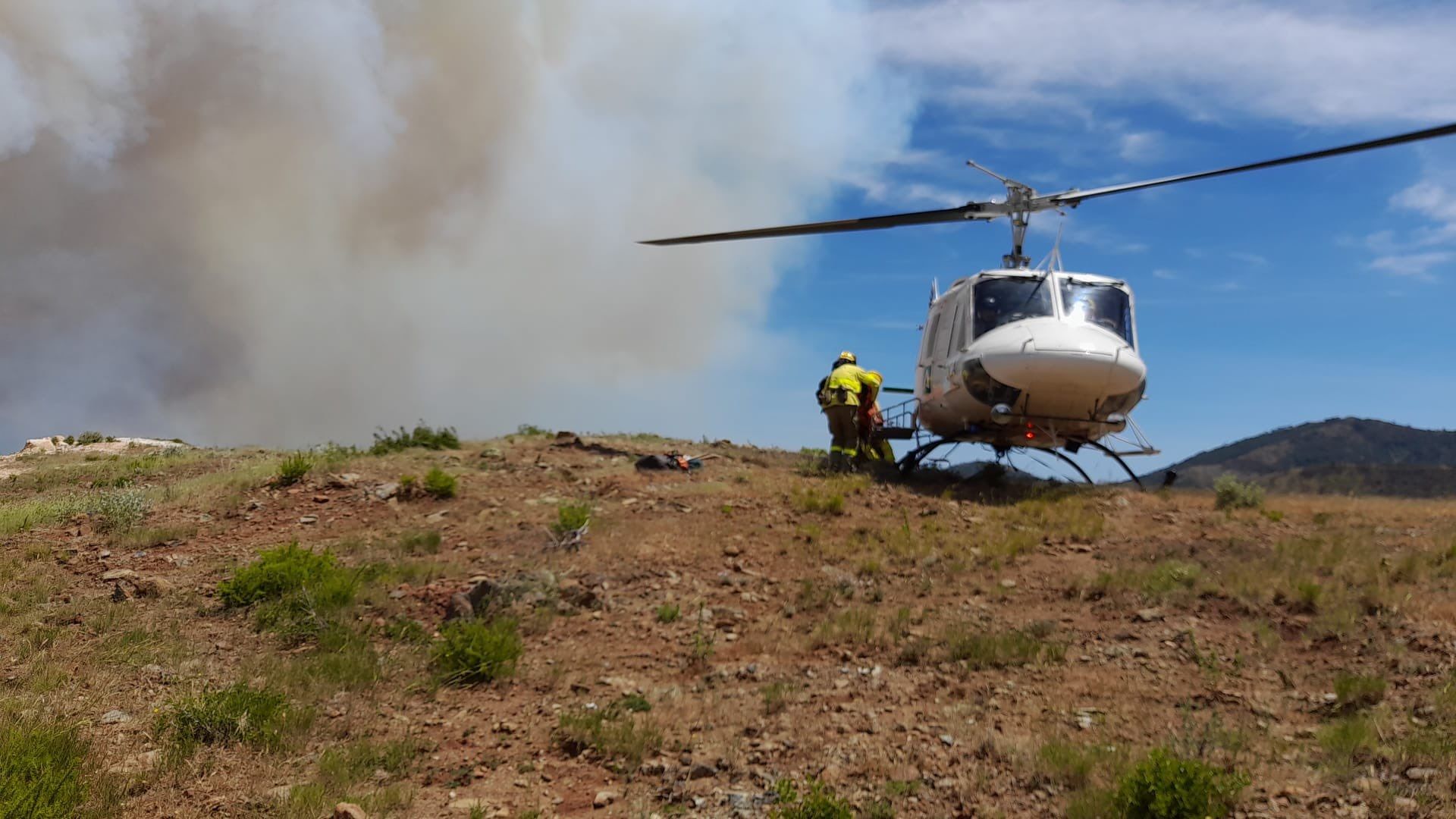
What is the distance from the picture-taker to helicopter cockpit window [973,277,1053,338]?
14.0m

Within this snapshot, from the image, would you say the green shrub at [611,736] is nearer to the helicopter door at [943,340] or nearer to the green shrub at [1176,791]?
the green shrub at [1176,791]

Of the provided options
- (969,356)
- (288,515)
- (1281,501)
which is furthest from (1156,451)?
(288,515)

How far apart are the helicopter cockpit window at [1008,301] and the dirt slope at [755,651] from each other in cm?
291

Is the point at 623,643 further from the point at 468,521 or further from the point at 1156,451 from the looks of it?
the point at 1156,451

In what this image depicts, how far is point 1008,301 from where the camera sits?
46.6 feet

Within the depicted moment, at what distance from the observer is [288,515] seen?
11773mm

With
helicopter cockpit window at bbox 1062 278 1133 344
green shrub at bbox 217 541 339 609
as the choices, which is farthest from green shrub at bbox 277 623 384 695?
helicopter cockpit window at bbox 1062 278 1133 344

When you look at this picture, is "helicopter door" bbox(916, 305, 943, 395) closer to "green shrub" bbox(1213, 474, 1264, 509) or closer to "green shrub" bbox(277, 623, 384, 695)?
"green shrub" bbox(1213, 474, 1264, 509)

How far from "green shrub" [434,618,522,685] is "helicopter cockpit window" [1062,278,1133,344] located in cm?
978

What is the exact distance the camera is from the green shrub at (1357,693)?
5.66 m

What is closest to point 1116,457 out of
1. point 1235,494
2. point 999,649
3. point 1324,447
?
point 1235,494

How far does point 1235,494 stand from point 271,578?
1201 centimetres

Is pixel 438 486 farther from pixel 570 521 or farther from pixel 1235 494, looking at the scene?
pixel 1235 494

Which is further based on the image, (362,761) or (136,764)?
(362,761)
